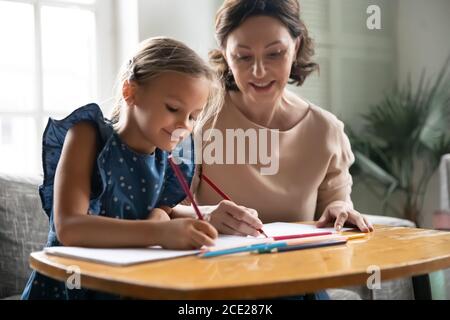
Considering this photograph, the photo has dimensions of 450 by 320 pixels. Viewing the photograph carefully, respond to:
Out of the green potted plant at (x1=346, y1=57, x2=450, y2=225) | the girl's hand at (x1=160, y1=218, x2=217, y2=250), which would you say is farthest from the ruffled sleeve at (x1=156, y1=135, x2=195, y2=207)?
the green potted plant at (x1=346, y1=57, x2=450, y2=225)

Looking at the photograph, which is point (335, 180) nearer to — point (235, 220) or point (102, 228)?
point (235, 220)

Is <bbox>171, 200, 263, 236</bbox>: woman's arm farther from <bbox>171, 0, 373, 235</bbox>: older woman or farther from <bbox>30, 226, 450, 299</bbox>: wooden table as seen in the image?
<bbox>171, 0, 373, 235</bbox>: older woman

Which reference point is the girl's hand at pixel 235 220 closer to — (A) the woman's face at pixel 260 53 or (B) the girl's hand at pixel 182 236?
(B) the girl's hand at pixel 182 236

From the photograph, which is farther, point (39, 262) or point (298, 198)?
point (298, 198)

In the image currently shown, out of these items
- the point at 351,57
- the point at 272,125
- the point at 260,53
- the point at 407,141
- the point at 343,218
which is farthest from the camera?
the point at 351,57

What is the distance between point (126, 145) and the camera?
1172mm

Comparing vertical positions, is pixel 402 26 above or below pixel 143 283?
above

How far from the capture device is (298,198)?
1579mm

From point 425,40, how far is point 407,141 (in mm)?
556

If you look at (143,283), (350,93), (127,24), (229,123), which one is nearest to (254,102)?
(229,123)

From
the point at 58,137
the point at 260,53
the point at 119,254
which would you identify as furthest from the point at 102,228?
the point at 260,53
